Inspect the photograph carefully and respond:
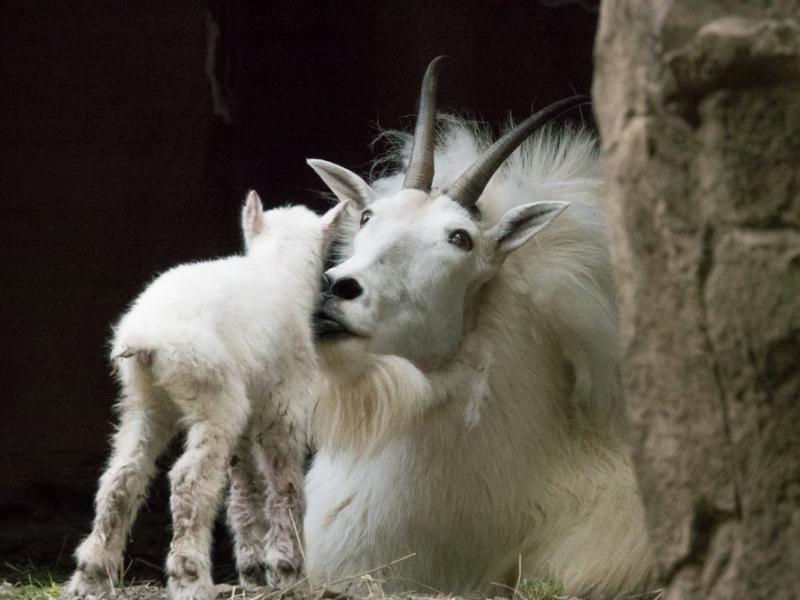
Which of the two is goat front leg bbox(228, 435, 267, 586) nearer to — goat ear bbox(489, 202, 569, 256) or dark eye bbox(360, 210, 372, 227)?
dark eye bbox(360, 210, 372, 227)

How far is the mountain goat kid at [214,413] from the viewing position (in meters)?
4.21

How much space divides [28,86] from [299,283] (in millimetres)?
3036

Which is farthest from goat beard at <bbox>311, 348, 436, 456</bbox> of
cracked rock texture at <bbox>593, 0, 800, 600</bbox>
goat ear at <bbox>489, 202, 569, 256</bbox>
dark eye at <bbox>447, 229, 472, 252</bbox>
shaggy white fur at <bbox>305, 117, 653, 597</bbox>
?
cracked rock texture at <bbox>593, 0, 800, 600</bbox>

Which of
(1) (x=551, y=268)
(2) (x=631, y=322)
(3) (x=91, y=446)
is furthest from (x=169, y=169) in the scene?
(2) (x=631, y=322)

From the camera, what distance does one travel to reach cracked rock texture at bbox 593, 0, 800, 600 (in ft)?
8.52

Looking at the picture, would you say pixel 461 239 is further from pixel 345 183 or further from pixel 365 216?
pixel 345 183

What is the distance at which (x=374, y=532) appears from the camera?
5582mm

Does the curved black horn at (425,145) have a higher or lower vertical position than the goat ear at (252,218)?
higher

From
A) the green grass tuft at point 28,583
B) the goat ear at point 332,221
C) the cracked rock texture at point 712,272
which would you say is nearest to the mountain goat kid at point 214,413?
the goat ear at point 332,221

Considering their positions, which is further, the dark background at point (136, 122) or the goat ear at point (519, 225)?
the dark background at point (136, 122)

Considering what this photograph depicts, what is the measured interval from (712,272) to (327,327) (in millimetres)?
2527

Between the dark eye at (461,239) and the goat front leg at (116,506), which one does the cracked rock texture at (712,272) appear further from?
the dark eye at (461,239)

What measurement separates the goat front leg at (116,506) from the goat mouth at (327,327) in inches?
30.8

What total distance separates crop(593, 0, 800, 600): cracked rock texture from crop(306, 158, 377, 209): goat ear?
322cm
